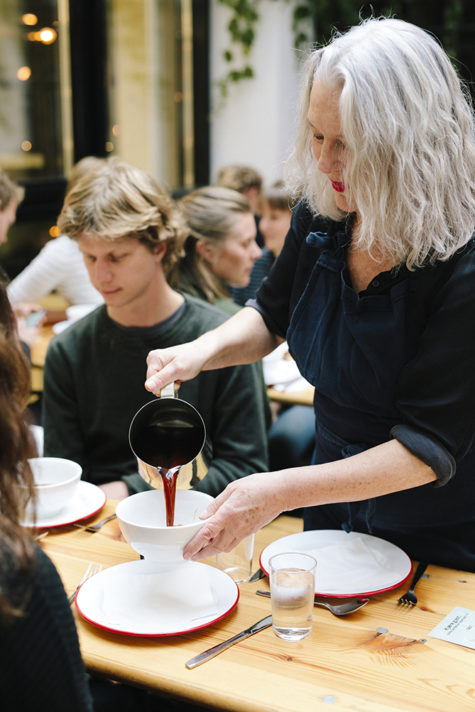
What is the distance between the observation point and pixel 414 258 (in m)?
1.22

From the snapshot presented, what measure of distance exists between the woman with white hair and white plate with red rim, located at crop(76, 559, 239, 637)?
0.31 ft

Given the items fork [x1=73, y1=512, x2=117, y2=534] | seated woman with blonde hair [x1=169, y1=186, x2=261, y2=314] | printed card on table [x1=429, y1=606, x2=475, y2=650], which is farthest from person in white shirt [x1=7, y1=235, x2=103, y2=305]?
printed card on table [x1=429, y1=606, x2=475, y2=650]

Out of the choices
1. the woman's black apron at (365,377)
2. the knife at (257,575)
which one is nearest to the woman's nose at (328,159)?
the woman's black apron at (365,377)

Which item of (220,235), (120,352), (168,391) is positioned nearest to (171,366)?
(168,391)

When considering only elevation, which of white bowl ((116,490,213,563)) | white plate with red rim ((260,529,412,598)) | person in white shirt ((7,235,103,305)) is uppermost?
white bowl ((116,490,213,563))

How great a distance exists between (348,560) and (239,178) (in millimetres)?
3394

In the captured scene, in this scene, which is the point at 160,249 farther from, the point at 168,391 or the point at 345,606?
the point at 345,606

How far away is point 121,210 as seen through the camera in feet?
6.39

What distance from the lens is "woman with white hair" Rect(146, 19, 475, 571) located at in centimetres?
115

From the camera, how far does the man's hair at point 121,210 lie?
1922 millimetres

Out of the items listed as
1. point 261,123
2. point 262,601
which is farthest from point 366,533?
point 261,123

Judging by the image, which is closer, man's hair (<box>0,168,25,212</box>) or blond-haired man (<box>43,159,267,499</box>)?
blond-haired man (<box>43,159,267,499</box>)

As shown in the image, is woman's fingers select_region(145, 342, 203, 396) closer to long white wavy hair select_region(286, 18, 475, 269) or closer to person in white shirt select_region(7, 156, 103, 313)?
long white wavy hair select_region(286, 18, 475, 269)

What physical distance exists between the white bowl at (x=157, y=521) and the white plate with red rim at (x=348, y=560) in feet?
0.49
